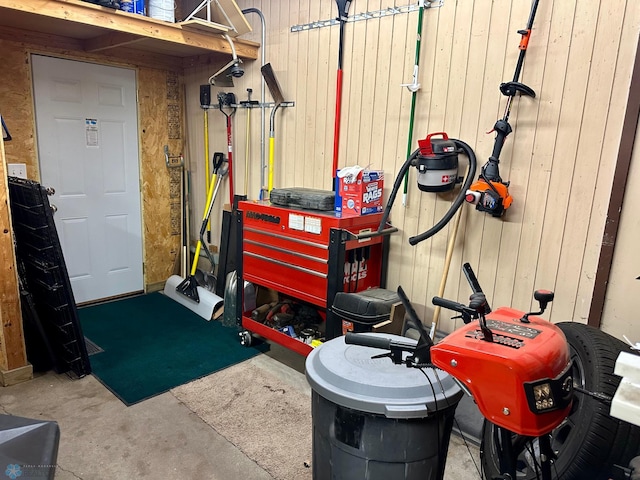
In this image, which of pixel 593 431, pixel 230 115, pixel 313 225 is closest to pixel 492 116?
pixel 313 225

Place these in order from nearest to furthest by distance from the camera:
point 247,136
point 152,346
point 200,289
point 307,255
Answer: point 307,255 → point 152,346 → point 247,136 → point 200,289

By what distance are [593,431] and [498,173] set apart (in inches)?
50.6

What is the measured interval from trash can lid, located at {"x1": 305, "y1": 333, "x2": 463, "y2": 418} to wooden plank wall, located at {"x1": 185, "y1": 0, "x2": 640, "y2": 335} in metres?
1.30

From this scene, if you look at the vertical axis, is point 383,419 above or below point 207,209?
below

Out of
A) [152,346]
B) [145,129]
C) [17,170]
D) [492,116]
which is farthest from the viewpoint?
[145,129]

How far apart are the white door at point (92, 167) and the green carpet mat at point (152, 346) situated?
0.36 m

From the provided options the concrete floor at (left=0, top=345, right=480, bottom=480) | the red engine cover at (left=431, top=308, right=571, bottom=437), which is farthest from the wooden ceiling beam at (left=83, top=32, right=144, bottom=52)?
the red engine cover at (left=431, top=308, right=571, bottom=437)

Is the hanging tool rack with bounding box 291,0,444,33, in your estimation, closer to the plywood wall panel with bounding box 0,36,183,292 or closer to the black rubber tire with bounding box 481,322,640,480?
the plywood wall panel with bounding box 0,36,183,292

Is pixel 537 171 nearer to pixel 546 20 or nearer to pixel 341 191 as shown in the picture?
pixel 546 20

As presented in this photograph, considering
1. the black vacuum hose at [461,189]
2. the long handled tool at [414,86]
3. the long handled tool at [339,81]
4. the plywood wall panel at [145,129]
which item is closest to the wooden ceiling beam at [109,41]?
the plywood wall panel at [145,129]

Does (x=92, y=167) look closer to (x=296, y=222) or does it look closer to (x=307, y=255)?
(x=296, y=222)

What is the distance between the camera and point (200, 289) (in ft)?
12.8

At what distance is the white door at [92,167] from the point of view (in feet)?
11.5

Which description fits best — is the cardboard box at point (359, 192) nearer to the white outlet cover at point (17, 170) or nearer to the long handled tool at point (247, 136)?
the long handled tool at point (247, 136)
